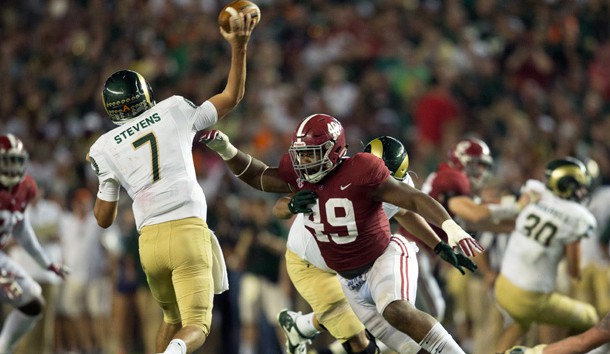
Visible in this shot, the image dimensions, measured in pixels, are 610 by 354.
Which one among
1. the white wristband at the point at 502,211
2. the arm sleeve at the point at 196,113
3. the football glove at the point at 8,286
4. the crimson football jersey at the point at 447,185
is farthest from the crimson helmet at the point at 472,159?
the football glove at the point at 8,286

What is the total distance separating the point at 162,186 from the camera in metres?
6.55

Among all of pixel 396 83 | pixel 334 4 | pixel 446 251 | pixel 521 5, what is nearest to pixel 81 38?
pixel 334 4

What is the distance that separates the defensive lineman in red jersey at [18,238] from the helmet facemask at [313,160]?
9.34 ft

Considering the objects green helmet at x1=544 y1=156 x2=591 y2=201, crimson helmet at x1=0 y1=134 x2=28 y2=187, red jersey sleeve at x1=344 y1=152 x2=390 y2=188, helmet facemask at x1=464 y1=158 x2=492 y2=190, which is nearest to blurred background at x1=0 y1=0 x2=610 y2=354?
helmet facemask at x1=464 y1=158 x2=492 y2=190

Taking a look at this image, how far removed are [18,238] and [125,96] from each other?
244 centimetres

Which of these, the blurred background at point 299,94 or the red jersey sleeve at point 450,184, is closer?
the red jersey sleeve at point 450,184

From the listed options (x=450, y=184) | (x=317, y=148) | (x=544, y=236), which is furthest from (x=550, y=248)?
(x=317, y=148)

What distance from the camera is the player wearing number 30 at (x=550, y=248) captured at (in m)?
7.89

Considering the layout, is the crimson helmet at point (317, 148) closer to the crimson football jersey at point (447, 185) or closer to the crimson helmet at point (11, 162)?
the crimson football jersey at point (447, 185)

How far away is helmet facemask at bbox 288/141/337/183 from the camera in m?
6.29

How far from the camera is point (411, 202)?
603 centimetres

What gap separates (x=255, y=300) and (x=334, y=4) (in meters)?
5.39

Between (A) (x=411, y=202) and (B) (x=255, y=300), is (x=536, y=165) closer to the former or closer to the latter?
(B) (x=255, y=300)

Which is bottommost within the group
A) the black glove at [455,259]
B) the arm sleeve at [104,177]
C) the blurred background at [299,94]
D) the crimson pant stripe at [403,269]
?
the blurred background at [299,94]
